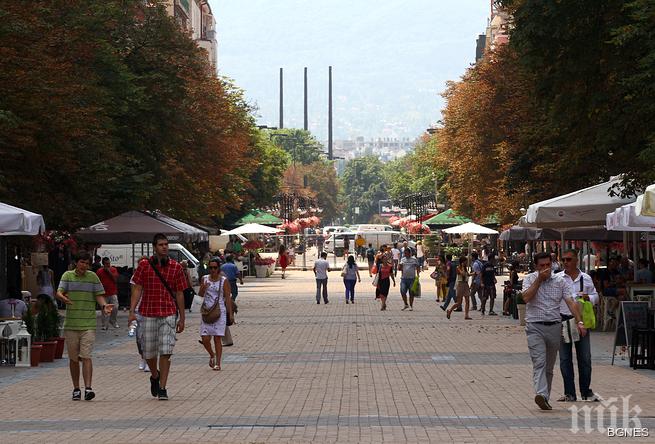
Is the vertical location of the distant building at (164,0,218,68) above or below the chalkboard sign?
above

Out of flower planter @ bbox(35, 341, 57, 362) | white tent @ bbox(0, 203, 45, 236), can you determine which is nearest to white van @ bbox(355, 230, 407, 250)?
flower planter @ bbox(35, 341, 57, 362)

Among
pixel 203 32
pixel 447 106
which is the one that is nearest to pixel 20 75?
pixel 447 106

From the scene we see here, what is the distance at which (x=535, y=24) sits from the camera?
24.0 metres

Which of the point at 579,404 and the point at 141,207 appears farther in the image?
the point at 141,207

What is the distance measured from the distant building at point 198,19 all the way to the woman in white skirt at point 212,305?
68851 mm

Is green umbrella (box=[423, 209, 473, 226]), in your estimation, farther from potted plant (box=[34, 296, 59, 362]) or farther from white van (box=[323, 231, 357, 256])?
potted plant (box=[34, 296, 59, 362])

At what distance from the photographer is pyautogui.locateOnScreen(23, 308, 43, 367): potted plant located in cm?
2055

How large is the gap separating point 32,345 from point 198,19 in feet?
295

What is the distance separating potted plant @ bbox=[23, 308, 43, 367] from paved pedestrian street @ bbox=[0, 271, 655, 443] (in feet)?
0.96

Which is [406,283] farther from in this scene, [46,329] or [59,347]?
[46,329]

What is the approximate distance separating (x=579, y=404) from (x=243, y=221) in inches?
2687

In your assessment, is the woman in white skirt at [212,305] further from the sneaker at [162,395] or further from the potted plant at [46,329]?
the sneaker at [162,395]

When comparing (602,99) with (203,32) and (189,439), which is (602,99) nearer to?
(189,439)

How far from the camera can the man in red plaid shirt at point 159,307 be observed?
50.2 ft
